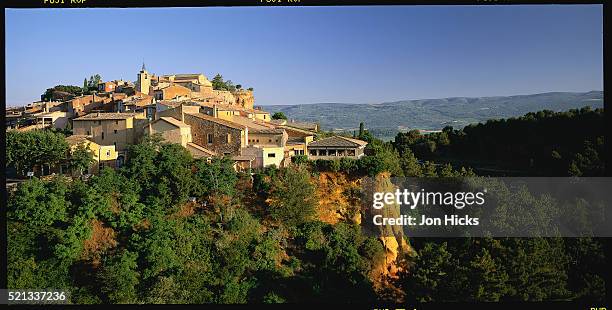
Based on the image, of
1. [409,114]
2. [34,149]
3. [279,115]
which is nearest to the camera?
[34,149]

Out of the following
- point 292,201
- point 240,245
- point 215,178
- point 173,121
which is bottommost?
point 240,245

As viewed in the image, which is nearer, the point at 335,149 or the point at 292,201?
the point at 292,201

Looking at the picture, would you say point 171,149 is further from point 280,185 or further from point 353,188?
point 353,188

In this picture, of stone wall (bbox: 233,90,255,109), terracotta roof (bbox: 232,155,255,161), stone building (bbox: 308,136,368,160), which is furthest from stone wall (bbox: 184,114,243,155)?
stone wall (bbox: 233,90,255,109)

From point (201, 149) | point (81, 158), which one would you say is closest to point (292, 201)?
point (201, 149)

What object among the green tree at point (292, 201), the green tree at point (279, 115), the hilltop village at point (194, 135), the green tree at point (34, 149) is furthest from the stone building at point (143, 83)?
the green tree at point (292, 201)

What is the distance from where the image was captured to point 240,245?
792 centimetres

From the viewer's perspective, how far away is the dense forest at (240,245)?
673cm

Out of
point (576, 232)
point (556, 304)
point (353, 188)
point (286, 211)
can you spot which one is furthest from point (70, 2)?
point (576, 232)

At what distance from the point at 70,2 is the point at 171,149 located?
15.6 ft

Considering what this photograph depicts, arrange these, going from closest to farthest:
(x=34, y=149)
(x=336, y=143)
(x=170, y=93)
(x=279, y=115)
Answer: (x=34, y=149) → (x=336, y=143) → (x=170, y=93) → (x=279, y=115)

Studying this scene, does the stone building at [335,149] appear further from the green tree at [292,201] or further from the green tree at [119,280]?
the green tree at [119,280]

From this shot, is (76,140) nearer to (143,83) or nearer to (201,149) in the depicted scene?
(201,149)

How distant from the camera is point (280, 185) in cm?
881
